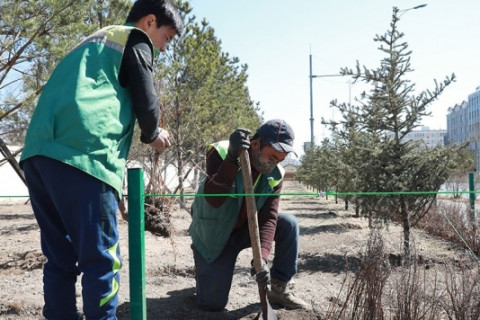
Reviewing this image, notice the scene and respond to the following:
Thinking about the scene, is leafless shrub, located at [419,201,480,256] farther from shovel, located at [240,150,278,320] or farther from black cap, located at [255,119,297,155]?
shovel, located at [240,150,278,320]

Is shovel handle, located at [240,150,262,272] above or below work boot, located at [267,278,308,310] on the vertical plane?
above

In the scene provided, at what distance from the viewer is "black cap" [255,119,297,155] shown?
2846 mm

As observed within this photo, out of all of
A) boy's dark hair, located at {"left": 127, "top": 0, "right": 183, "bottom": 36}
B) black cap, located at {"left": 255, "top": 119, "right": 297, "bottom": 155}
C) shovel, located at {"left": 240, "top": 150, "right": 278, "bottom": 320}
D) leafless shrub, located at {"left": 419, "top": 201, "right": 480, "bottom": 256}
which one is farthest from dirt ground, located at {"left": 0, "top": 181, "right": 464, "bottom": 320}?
boy's dark hair, located at {"left": 127, "top": 0, "right": 183, "bottom": 36}

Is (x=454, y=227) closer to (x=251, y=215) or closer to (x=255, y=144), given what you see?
(x=255, y=144)

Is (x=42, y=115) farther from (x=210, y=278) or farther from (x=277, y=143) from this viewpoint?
(x=210, y=278)

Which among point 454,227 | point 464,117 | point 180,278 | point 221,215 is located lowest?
point 180,278

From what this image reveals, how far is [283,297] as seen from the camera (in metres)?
3.12

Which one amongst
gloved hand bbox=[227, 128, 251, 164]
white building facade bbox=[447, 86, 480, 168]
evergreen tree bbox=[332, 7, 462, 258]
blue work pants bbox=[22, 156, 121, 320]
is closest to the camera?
blue work pants bbox=[22, 156, 121, 320]

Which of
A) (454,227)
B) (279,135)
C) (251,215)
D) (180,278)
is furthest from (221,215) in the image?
(454,227)

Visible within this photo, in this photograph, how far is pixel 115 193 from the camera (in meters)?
1.88

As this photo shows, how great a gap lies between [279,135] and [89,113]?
134 centimetres

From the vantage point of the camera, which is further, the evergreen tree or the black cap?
the evergreen tree

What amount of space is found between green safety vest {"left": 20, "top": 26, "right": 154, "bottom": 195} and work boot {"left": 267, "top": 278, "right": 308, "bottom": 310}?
5.30 ft

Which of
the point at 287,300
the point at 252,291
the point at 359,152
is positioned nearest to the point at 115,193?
the point at 287,300
